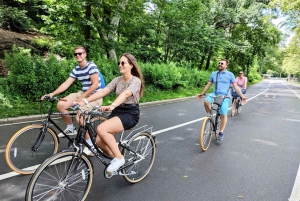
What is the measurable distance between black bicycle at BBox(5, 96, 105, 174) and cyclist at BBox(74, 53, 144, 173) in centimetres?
62

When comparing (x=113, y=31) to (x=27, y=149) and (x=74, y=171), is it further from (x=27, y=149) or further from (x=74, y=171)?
(x=74, y=171)

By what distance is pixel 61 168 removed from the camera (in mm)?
2826

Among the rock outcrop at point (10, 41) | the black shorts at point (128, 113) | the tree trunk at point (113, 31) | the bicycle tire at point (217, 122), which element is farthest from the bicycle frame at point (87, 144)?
the rock outcrop at point (10, 41)

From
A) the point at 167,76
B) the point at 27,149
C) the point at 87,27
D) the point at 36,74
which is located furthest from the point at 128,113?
the point at 167,76

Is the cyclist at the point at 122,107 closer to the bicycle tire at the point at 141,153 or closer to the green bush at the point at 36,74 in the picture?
the bicycle tire at the point at 141,153

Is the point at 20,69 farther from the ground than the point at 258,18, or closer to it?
closer to it

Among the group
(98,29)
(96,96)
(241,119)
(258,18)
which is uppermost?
(258,18)

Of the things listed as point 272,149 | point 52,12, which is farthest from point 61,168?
point 52,12

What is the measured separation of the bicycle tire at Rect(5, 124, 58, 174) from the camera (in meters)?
3.85

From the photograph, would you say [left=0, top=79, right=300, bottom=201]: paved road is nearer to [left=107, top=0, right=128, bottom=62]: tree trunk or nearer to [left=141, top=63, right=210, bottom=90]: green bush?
[left=107, top=0, right=128, bottom=62]: tree trunk

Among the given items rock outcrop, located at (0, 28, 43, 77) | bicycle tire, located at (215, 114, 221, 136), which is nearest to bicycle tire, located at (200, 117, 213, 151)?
bicycle tire, located at (215, 114, 221, 136)

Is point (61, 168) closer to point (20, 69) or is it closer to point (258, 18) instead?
point (20, 69)

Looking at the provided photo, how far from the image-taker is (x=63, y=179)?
2.93 meters

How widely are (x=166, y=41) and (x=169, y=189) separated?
1845 cm
